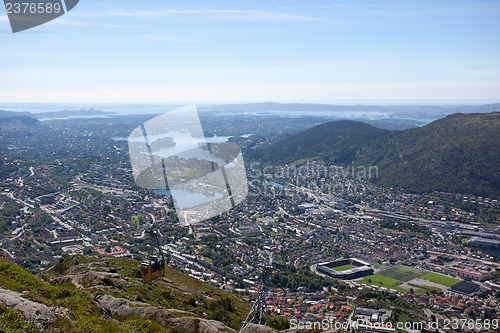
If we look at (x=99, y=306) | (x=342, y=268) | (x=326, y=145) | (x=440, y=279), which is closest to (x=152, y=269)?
(x=99, y=306)

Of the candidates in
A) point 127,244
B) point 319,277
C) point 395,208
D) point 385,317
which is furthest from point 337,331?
point 395,208

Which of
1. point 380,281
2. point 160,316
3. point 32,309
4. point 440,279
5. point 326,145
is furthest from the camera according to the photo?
point 326,145

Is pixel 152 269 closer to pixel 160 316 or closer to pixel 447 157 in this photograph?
pixel 160 316

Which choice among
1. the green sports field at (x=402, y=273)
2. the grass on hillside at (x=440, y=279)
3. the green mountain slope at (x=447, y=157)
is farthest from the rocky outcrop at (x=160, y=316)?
the green mountain slope at (x=447, y=157)

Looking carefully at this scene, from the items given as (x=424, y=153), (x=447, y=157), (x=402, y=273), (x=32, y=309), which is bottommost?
(x=402, y=273)

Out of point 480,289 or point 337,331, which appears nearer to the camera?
point 337,331

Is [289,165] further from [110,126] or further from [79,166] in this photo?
[110,126]
